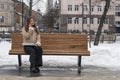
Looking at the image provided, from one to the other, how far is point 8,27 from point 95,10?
77.5ft

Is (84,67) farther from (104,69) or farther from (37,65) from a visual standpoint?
(37,65)

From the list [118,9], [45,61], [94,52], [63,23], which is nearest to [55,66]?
[45,61]

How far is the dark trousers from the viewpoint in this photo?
→ 1332cm

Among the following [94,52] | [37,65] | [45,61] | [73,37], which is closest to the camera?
[37,65]

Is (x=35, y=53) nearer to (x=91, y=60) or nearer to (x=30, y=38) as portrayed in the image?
(x=30, y=38)

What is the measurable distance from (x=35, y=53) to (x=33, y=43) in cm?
36

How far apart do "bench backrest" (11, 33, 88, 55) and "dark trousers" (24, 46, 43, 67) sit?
861 mm

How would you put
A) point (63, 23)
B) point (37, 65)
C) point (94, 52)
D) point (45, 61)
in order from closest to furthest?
point (37, 65), point (45, 61), point (94, 52), point (63, 23)

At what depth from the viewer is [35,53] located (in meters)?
13.4

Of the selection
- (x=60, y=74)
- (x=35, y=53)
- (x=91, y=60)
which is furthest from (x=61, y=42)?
(x=91, y=60)

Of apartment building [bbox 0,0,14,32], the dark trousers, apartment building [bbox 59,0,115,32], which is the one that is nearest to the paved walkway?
the dark trousers

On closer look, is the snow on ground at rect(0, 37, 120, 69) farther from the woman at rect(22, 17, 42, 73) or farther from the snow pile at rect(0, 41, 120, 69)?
the woman at rect(22, 17, 42, 73)

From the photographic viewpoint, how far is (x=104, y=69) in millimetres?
14234

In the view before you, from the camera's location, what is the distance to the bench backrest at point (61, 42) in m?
14.4
